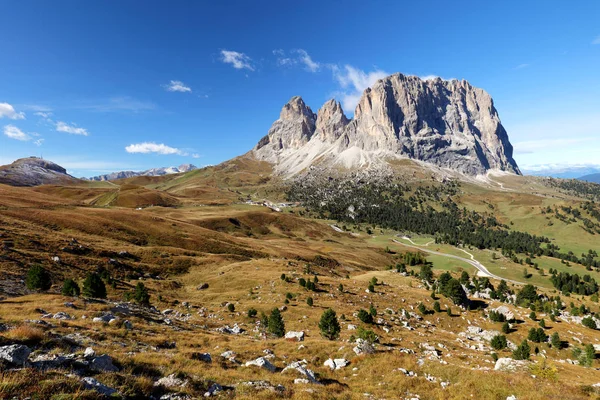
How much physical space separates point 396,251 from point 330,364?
561ft

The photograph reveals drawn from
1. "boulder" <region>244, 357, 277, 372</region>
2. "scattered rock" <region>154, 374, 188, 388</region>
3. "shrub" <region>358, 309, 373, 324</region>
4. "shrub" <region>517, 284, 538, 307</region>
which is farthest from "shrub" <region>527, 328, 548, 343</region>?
"scattered rock" <region>154, 374, 188, 388</region>

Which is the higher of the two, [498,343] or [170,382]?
[170,382]

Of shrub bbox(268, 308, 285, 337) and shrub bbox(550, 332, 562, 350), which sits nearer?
shrub bbox(268, 308, 285, 337)

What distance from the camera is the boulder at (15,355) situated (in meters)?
11.6

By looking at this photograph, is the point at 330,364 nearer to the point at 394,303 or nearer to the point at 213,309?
the point at 213,309

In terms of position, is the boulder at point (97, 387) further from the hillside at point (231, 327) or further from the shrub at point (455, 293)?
the shrub at point (455, 293)

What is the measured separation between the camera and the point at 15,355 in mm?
11930

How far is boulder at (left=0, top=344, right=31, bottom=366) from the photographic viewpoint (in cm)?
1156

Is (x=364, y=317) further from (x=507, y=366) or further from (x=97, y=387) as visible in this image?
(x=97, y=387)

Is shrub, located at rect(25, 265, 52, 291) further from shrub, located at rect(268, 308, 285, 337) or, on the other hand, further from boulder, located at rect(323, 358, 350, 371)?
boulder, located at rect(323, 358, 350, 371)

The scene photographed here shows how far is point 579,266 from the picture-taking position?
584 feet

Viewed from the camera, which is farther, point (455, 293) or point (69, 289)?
point (455, 293)

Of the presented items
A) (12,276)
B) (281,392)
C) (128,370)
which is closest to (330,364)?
(281,392)

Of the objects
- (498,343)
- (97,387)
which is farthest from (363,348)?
(498,343)
